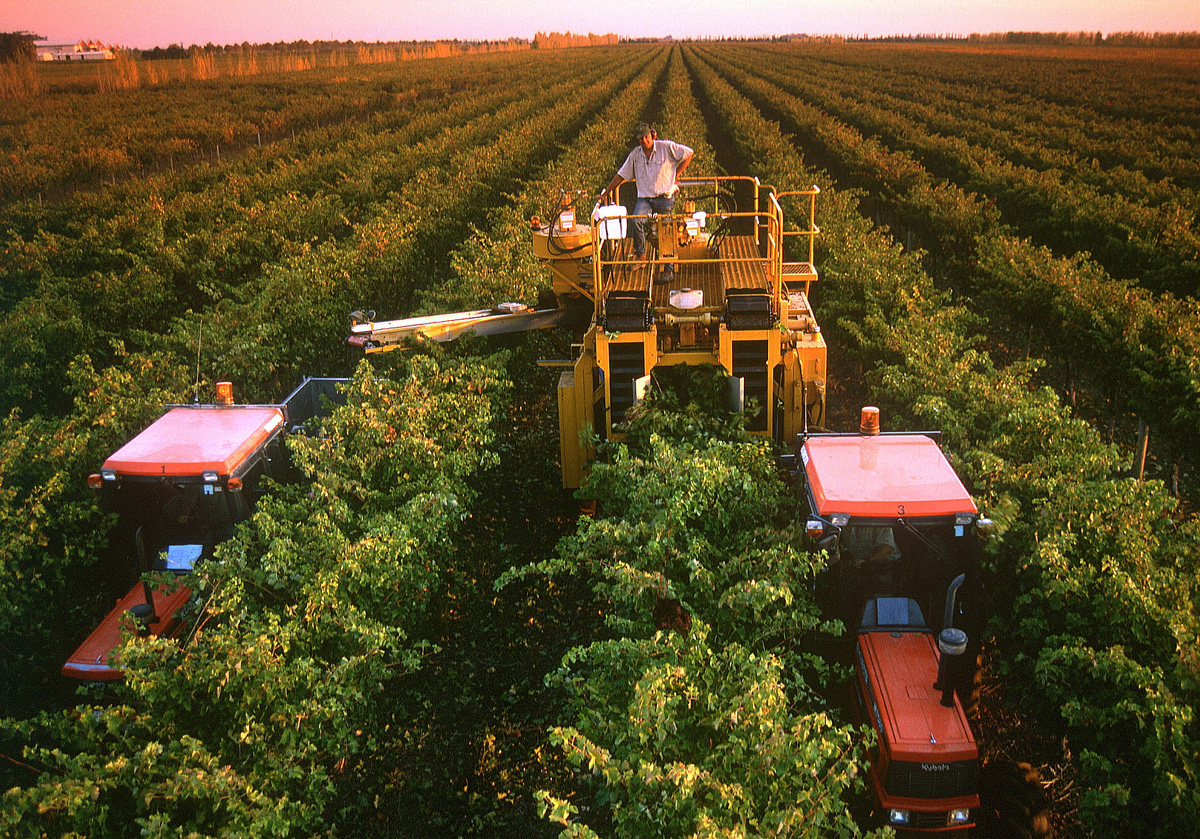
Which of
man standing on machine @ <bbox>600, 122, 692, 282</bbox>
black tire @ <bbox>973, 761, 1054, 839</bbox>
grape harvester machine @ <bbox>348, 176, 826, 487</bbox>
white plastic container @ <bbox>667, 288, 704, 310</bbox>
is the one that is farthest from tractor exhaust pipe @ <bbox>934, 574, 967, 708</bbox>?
man standing on machine @ <bbox>600, 122, 692, 282</bbox>

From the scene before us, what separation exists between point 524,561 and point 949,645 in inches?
190

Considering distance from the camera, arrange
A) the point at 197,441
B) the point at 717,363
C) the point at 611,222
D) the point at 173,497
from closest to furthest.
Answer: the point at 173,497 < the point at 197,441 < the point at 717,363 < the point at 611,222

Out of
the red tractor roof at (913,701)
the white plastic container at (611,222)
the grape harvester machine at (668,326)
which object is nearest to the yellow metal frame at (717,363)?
the grape harvester machine at (668,326)

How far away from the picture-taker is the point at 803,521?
6.13 m

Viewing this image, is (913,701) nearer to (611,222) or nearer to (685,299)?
(685,299)

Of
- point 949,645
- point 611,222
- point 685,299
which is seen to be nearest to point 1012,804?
point 949,645

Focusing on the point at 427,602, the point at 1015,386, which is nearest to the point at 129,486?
the point at 427,602

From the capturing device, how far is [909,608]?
18.6 feet

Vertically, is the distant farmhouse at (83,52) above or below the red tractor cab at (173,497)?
above

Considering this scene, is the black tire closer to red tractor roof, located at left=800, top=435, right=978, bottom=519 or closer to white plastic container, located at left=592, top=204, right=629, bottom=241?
red tractor roof, located at left=800, top=435, right=978, bottom=519

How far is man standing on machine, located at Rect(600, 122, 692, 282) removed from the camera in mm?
9977

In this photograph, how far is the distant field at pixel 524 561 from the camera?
4453 mm

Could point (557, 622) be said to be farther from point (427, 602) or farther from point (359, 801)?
point (359, 801)

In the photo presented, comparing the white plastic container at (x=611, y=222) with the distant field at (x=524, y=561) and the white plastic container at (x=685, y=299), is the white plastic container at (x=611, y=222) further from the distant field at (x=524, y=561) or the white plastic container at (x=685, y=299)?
the distant field at (x=524, y=561)
